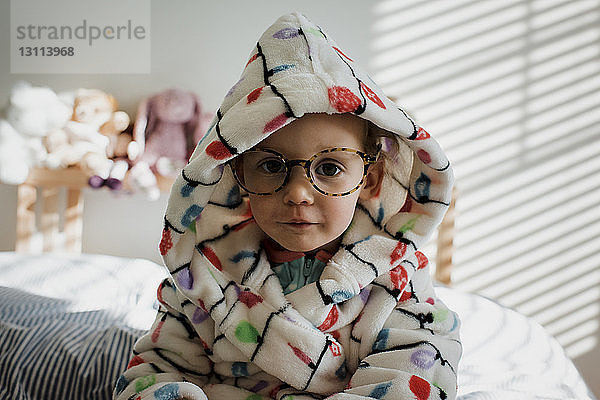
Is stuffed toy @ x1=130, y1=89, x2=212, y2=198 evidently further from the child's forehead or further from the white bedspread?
the child's forehead

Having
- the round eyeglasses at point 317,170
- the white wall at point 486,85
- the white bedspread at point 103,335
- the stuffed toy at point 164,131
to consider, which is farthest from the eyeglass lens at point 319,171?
the white wall at point 486,85

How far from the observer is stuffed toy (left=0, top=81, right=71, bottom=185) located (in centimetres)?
216

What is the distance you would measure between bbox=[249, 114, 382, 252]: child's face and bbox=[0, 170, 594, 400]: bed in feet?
1.31

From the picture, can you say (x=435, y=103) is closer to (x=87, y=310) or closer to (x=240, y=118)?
(x=87, y=310)

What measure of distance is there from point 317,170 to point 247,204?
21cm

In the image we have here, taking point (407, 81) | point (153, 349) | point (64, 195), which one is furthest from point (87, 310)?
point (407, 81)

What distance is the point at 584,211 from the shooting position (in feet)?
7.49

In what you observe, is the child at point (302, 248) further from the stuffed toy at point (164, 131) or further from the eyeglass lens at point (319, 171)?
the stuffed toy at point (164, 131)

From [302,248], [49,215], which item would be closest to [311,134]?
[302,248]

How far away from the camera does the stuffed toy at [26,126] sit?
2158mm

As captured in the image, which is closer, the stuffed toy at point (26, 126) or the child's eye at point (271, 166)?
the child's eye at point (271, 166)

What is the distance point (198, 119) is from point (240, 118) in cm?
135

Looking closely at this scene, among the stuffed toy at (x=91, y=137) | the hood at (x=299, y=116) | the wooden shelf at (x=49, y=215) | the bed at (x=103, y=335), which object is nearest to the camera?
the hood at (x=299, y=116)

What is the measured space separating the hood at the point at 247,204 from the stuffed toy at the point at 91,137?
1.21 m
